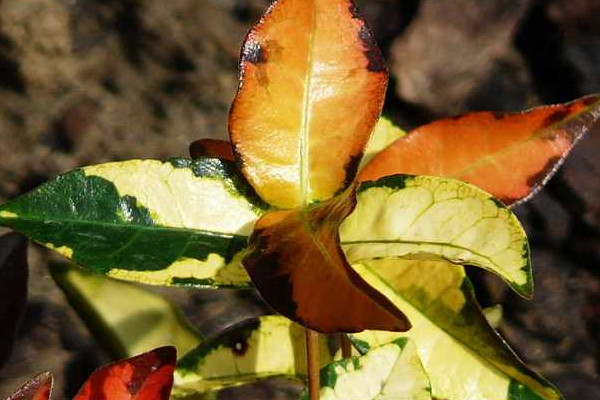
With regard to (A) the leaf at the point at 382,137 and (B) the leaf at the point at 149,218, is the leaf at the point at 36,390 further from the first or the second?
(A) the leaf at the point at 382,137

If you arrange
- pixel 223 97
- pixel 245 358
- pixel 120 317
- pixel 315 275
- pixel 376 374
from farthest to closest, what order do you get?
1. pixel 223 97
2. pixel 120 317
3. pixel 245 358
4. pixel 376 374
5. pixel 315 275

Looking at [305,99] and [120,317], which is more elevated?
[305,99]

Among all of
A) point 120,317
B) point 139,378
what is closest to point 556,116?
point 139,378

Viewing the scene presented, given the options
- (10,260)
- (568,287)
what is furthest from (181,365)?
(568,287)

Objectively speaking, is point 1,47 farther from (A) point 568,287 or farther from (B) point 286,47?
(B) point 286,47

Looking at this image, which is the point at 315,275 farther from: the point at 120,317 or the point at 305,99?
the point at 120,317

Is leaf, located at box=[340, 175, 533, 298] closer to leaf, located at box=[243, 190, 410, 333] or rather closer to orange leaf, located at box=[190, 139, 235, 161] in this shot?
leaf, located at box=[243, 190, 410, 333]

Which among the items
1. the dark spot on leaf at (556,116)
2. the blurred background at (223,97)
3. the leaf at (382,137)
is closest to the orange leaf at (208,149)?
the leaf at (382,137)

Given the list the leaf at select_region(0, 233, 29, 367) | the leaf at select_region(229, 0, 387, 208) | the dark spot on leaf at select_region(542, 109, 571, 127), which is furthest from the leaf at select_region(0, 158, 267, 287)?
the leaf at select_region(0, 233, 29, 367)
